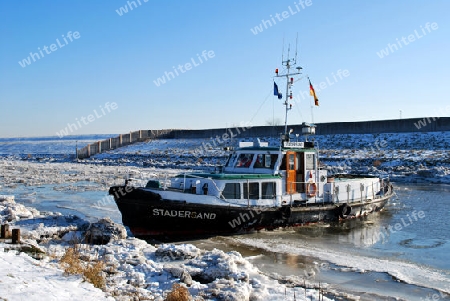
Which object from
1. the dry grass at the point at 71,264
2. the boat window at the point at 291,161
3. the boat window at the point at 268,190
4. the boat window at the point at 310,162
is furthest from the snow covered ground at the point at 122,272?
the boat window at the point at 310,162

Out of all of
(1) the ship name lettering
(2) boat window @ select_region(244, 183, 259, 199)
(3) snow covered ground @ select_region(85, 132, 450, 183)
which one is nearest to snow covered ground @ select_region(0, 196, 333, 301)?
(1) the ship name lettering

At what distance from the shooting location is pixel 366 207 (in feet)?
60.1

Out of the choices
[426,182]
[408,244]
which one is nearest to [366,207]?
[408,244]

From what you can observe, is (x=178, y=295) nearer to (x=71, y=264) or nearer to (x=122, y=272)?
(x=122, y=272)

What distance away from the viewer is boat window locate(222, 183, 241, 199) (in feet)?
48.3

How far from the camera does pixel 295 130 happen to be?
5447cm

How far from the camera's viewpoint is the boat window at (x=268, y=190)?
1536 centimetres

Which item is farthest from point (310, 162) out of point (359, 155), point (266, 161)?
point (359, 155)

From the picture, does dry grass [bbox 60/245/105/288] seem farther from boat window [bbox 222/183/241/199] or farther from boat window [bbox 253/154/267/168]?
boat window [bbox 253/154/267/168]

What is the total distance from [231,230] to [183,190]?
6.58 ft

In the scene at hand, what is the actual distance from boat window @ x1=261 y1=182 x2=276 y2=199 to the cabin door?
742 millimetres

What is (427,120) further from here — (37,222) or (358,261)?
(37,222)

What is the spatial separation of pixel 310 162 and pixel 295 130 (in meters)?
38.2

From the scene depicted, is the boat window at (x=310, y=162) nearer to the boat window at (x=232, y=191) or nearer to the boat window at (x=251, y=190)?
the boat window at (x=251, y=190)
